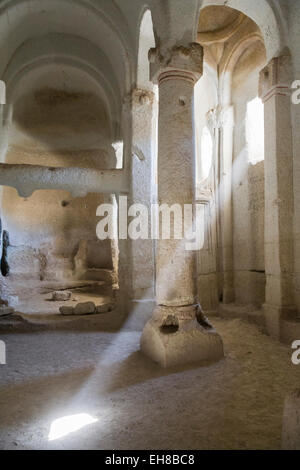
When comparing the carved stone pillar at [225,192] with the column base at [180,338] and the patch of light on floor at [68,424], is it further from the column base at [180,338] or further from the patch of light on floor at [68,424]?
the patch of light on floor at [68,424]

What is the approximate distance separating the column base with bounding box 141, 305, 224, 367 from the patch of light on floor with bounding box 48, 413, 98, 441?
133 centimetres

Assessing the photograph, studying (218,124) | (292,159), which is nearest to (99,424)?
(292,159)

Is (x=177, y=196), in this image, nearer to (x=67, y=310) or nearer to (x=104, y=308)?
(x=104, y=308)

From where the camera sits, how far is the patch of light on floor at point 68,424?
2.44 meters

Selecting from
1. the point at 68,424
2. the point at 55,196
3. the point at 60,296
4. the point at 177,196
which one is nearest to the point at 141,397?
the point at 68,424

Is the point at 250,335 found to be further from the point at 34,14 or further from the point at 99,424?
the point at 34,14

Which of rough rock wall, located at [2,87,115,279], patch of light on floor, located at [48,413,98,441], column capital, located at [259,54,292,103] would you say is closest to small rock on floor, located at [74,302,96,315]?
patch of light on floor, located at [48,413,98,441]

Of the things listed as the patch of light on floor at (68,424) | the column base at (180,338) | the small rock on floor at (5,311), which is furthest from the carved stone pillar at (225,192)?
the patch of light on floor at (68,424)

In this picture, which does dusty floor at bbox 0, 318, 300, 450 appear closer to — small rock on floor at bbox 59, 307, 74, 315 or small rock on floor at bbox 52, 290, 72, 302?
small rock on floor at bbox 59, 307, 74, 315

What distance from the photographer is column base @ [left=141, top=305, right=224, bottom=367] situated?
3871 mm

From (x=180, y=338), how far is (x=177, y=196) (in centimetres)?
173

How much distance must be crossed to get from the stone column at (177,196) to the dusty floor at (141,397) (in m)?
0.36

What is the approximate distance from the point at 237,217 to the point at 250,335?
290 centimetres

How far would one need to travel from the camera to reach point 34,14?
660 centimetres
